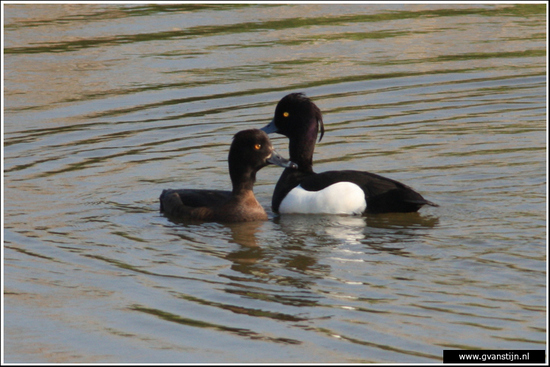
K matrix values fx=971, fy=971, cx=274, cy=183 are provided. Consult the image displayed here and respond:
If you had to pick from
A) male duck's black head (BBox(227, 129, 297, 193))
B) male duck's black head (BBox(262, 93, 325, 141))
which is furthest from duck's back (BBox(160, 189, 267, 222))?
male duck's black head (BBox(262, 93, 325, 141))

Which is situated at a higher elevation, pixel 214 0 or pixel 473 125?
pixel 214 0

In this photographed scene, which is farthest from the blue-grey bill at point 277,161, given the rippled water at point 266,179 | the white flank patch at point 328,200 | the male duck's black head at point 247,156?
the rippled water at point 266,179

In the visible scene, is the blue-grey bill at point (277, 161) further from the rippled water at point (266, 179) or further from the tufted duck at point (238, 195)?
the rippled water at point (266, 179)

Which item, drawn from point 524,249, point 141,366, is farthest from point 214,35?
point 141,366

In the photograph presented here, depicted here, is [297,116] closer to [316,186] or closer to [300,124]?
[300,124]

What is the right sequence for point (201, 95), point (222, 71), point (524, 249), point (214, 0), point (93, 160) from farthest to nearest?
1. point (214, 0)
2. point (222, 71)
3. point (201, 95)
4. point (93, 160)
5. point (524, 249)

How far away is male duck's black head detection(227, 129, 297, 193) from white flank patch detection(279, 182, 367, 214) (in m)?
0.38

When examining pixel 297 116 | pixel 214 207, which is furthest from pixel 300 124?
pixel 214 207

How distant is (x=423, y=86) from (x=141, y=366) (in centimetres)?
995

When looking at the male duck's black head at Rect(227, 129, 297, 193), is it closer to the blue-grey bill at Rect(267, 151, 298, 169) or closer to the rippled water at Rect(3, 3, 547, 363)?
the blue-grey bill at Rect(267, 151, 298, 169)

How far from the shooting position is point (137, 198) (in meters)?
10.8

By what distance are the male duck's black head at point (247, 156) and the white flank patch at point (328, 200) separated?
38cm

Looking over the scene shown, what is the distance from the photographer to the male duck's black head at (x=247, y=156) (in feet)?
32.9

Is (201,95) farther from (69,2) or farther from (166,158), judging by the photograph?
(69,2)
